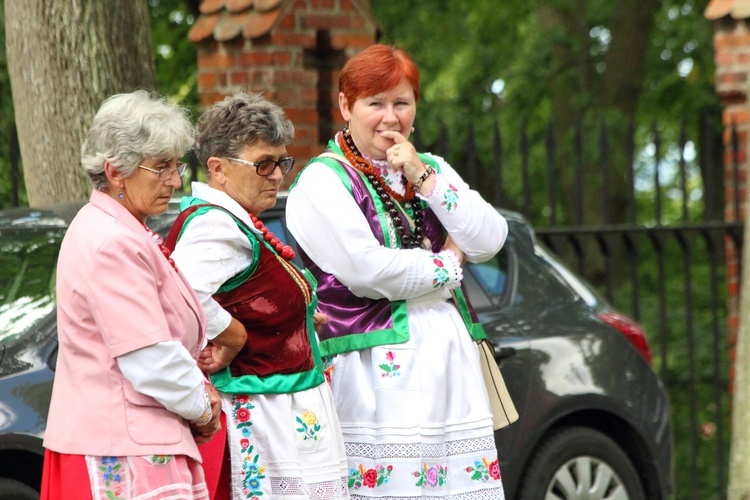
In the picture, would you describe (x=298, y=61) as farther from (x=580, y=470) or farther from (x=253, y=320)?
(x=253, y=320)

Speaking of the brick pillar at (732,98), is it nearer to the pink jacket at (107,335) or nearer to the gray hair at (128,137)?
the gray hair at (128,137)

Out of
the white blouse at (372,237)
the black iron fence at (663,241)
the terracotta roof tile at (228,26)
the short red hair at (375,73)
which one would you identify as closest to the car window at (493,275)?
the white blouse at (372,237)

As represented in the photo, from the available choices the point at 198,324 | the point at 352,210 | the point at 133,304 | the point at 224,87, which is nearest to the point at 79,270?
the point at 133,304

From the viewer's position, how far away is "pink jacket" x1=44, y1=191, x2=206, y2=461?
278 cm

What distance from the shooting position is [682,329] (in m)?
10.7

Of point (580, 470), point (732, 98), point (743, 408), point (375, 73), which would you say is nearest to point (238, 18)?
point (732, 98)

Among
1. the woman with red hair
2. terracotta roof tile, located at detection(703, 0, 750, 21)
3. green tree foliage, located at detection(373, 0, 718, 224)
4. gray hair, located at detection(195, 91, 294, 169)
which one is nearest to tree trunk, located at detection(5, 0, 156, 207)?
the woman with red hair

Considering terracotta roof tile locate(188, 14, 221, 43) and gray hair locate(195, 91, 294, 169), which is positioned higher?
terracotta roof tile locate(188, 14, 221, 43)

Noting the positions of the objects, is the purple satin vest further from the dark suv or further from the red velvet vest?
the dark suv

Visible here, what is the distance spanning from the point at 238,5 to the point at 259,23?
0.29 meters

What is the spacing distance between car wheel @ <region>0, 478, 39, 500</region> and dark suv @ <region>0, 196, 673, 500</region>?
2.10ft

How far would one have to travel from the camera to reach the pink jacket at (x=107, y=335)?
2.78 m

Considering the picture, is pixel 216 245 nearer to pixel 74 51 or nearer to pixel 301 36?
pixel 74 51

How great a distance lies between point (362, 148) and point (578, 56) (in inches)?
393
